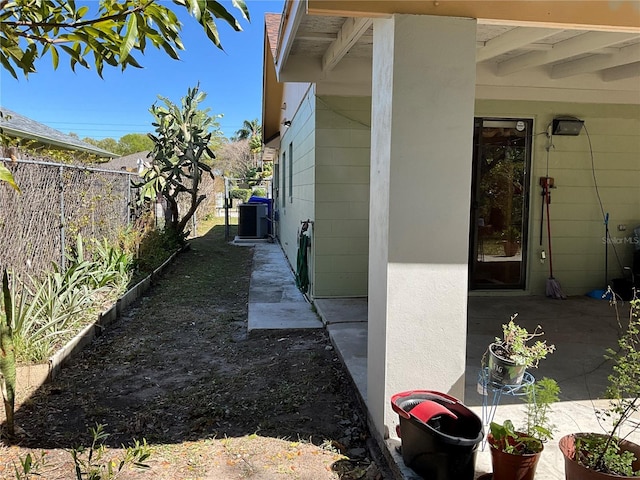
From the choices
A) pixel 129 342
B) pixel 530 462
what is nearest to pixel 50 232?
pixel 129 342

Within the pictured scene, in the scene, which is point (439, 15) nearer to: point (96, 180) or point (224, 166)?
point (96, 180)

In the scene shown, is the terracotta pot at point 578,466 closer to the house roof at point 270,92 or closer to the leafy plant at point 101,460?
the leafy plant at point 101,460

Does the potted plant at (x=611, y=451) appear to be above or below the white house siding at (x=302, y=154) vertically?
below

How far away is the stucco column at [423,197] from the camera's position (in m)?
2.40

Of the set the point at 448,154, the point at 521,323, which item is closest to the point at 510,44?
the point at 448,154

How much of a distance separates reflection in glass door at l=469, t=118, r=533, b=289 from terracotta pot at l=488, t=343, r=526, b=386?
3.72 m

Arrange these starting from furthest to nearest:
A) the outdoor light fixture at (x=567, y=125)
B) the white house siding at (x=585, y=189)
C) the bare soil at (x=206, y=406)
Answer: the white house siding at (x=585, y=189), the outdoor light fixture at (x=567, y=125), the bare soil at (x=206, y=406)

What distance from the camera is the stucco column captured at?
240 cm

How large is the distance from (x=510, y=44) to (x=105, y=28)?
10.6 feet

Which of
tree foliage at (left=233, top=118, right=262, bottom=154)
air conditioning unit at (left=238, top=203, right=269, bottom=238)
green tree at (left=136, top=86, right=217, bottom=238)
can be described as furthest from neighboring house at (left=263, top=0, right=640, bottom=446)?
tree foliage at (left=233, top=118, right=262, bottom=154)

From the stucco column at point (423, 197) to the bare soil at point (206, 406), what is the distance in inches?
24.5

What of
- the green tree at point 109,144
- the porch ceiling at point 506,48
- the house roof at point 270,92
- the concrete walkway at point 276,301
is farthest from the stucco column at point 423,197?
the green tree at point 109,144

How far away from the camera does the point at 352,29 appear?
3584 mm

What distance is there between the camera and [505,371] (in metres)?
2.40
